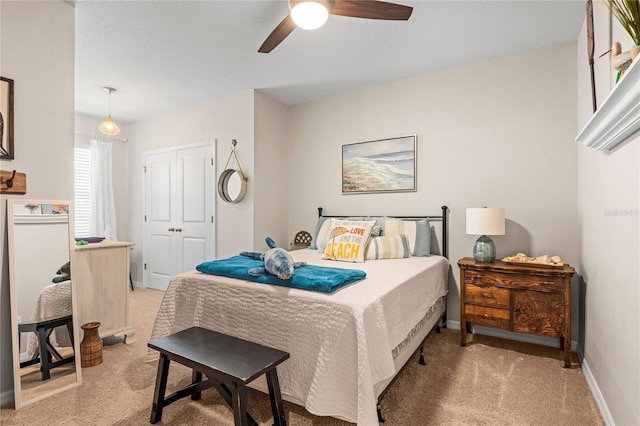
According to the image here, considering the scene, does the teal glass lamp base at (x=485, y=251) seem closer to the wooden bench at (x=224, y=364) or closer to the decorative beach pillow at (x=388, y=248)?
the decorative beach pillow at (x=388, y=248)

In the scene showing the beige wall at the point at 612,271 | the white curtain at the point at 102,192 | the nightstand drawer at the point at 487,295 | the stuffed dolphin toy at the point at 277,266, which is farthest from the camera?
A: the white curtain at the point at 102,192

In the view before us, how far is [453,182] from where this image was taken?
322cm

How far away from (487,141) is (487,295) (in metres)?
1.43

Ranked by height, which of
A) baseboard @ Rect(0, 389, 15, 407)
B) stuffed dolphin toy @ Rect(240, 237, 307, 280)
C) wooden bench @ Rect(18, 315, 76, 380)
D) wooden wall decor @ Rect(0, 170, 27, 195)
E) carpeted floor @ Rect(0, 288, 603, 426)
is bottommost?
carpeted floor @ Rect(0, 288, 603, 426)

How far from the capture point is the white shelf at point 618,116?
992 mm

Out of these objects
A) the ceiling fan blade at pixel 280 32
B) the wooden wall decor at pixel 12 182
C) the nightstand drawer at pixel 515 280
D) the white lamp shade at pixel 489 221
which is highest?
Answer: the ceiling fan blade at pixel 280 32

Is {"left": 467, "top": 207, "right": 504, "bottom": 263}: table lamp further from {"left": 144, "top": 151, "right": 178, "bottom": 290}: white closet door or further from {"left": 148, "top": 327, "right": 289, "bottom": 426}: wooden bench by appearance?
{"left": 144, "top": 151, "right": 178, "bottom": 290}: white closet door

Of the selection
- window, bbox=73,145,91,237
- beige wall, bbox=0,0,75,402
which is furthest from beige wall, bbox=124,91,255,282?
beige wall, bbox=0,0,75,402

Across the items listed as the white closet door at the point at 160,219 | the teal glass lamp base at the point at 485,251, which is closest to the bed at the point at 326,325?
Result: the teal glass lamp base at the point at 485,251

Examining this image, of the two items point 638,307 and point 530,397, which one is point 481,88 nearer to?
point 638,307

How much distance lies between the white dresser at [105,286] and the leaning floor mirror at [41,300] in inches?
19.6

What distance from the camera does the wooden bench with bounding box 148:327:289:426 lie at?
1.38m

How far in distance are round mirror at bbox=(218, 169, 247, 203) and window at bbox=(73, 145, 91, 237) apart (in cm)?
226

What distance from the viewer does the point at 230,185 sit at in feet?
13.2
